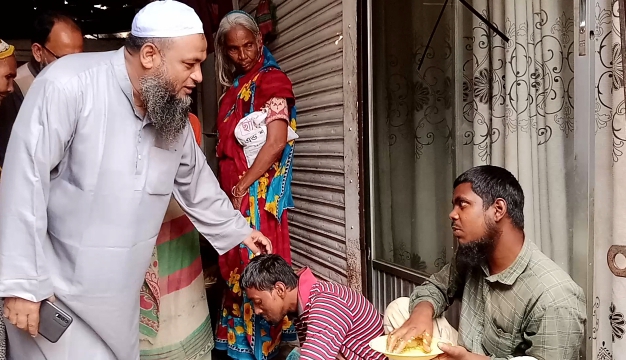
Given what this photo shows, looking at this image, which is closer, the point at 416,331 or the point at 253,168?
the point at 416,331

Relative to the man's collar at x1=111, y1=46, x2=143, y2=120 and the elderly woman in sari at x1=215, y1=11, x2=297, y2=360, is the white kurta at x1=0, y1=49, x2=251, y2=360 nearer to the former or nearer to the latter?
the man's collar at x1=111, y1=46, x2=143, y2=120

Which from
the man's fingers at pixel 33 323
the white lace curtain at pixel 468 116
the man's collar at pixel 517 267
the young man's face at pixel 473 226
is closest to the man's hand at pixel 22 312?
the man's fingers at pixel 33 323

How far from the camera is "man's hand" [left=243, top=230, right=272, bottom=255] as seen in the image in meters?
2.63

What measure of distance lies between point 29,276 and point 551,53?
6.29 feet

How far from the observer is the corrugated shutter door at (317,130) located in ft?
11.4

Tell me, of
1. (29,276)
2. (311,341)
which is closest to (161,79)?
(29,276)

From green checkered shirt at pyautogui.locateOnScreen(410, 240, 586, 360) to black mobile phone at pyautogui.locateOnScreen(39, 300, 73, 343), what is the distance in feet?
4.44

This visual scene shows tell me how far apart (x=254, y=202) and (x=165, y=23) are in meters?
1.39

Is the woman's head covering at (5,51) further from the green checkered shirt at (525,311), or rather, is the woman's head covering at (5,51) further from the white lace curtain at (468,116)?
the green checkered shirt at (525,311)

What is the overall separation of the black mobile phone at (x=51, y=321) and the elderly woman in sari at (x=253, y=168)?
1.35 meters

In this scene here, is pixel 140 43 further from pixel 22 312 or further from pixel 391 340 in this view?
pixel 391 340

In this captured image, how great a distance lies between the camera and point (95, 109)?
76.2 inches

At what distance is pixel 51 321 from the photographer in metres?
1.85

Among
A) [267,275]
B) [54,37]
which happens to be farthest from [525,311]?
[54,37]
